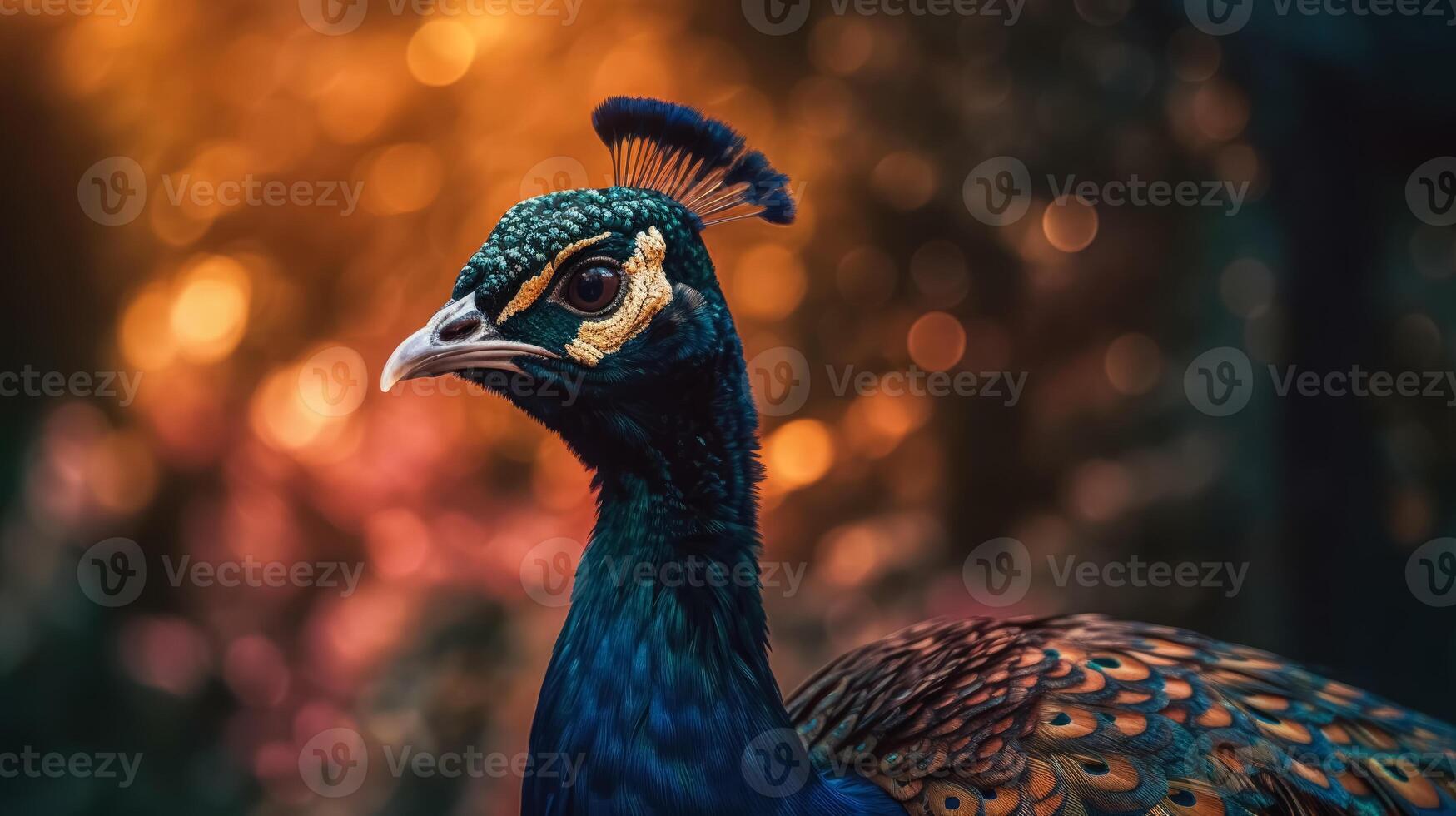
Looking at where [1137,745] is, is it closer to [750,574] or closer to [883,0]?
[750,574]

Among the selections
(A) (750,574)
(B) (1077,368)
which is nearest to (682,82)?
(B) (1077,368)

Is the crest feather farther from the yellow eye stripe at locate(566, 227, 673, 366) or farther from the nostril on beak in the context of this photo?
the nostril on beak

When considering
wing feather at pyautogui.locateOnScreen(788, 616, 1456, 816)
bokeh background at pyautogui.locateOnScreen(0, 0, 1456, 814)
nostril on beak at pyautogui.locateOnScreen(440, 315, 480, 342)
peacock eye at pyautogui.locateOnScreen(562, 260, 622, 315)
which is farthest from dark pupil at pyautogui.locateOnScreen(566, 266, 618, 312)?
bokeh background at pyautogui.locateOnScreen(0, 0, 1456, 814)

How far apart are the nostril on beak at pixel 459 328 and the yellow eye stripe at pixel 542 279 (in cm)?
5

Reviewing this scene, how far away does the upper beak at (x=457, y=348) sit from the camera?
4.12ft

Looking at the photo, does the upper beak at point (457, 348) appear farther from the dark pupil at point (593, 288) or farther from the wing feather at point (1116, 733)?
the wing feather at point (1116, 733)

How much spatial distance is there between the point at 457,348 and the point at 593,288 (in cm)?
18

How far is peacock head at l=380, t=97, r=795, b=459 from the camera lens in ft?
4.17

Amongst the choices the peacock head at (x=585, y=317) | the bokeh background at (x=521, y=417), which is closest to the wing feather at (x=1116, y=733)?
the peacock head at (x=585, y=317)

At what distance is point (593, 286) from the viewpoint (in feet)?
4.26

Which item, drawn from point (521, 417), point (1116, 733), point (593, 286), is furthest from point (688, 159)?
→ point (521, 417)

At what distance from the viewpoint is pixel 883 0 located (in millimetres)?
2711

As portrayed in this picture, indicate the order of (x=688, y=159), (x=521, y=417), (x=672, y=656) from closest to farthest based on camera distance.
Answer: (x=672, y=656), (x=688, y=159), (x=521, y=417)

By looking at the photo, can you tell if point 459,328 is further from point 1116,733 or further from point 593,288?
point 1116,733
